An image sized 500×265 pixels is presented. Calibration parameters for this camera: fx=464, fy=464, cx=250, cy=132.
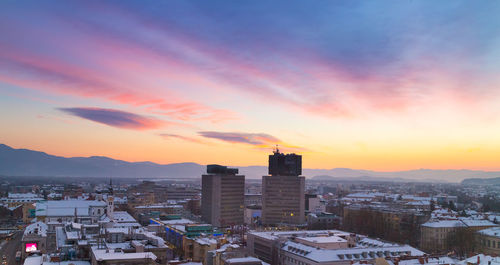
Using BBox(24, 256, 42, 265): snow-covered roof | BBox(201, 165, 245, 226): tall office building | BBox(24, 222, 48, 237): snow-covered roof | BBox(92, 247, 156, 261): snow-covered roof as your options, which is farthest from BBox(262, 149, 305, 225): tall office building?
BBox(92, 247, 156, 261): snow-covered roof

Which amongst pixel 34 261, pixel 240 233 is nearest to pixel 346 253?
pixel 34 261

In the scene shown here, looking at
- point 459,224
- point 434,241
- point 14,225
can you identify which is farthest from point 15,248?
point 459,224

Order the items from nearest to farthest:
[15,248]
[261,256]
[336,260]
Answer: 1. [336,260]
2. [261,256]
3. [15,248]

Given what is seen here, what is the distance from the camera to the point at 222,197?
139 metres

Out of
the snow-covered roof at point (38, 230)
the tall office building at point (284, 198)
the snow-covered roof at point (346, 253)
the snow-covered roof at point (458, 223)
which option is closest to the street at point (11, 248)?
the snow-covered roof at point (38, 230)

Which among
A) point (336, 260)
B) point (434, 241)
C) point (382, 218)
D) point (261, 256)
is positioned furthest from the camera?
point (382, 218)

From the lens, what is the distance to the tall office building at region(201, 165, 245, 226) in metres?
138

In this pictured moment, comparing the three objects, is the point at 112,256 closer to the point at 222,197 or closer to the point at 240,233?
the point at 240,233

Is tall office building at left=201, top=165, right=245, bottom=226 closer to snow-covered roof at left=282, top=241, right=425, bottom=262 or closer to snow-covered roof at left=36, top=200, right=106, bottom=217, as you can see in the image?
snow-covered roof at left=36, top=200, right=106, bottom=217

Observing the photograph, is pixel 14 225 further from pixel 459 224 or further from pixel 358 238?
pixel 459 224

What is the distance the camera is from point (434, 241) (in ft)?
319

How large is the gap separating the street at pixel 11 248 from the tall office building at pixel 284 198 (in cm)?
6709

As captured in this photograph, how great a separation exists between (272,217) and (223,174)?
1988 cm

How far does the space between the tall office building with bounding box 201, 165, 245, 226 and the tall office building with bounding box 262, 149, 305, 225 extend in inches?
315
